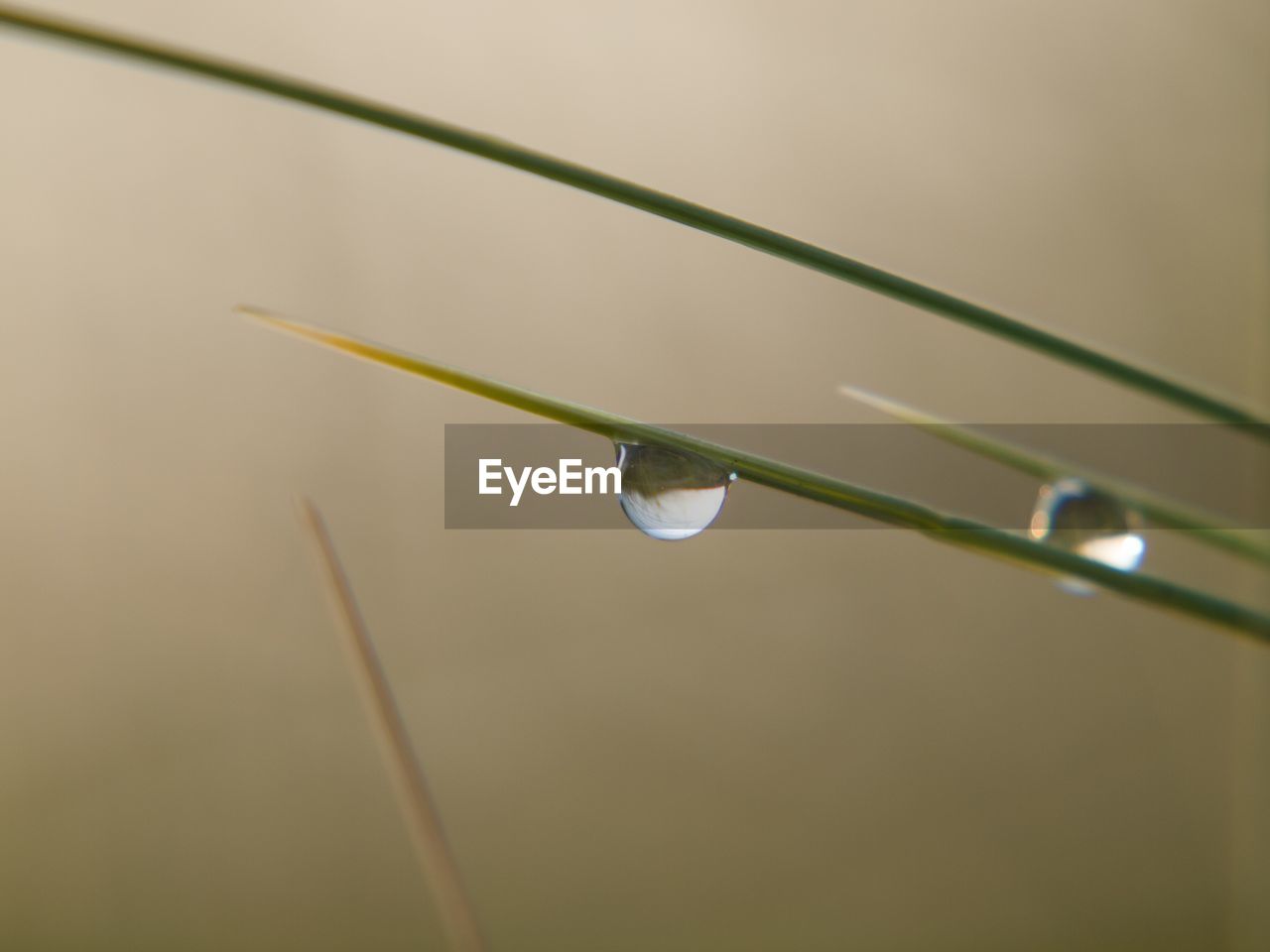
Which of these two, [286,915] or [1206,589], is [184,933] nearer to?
[286,915]

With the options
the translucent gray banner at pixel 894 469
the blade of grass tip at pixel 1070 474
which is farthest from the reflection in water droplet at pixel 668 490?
the translucent gray banner at pixel 894 469

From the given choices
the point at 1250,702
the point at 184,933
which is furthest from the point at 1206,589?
the point at 184,933

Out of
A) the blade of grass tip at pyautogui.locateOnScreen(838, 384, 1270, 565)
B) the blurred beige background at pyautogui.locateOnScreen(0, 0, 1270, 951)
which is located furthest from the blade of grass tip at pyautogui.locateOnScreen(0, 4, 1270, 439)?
the blurred beige background at pyautogui.locateOnScreen(0, 0, 1270, 951)

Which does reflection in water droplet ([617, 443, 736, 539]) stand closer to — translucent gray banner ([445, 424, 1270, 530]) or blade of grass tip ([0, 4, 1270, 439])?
blade of grass tip ([0, 4, 1270, 439])

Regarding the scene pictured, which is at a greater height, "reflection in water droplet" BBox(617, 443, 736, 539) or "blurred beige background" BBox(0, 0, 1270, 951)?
"blurred beige background" BBox(0, 0, 1270, 951)

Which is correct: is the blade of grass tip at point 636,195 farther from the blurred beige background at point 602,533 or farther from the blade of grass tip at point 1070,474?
the blurred beige background at point 602,533
